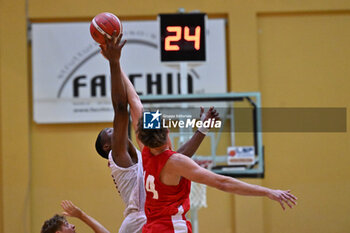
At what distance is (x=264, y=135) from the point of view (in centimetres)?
916

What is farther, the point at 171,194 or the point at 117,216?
the point at 117,216

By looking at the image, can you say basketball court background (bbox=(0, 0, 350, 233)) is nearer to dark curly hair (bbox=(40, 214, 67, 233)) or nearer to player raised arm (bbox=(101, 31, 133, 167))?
dark curly hair (bbox=(40, 214, 67, 233))

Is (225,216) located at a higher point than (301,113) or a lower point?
lower

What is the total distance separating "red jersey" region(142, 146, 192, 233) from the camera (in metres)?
3.27

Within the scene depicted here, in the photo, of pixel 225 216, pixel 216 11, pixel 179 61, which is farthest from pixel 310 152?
pixel 179 61

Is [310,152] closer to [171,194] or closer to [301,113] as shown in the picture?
[301,113]

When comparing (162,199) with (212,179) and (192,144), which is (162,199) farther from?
(192,144)

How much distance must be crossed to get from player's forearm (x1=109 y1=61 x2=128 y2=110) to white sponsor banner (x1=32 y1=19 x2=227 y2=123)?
5.48 metres

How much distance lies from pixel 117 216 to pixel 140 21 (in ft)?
10.5

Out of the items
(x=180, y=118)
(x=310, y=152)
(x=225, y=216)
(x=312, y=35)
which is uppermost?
(x=312, y=35)

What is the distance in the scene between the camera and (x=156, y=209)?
3.35m

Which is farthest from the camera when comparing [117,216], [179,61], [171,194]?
[117,216]

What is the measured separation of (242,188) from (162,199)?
0.52 meters

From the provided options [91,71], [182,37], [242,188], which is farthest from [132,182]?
[91,71]
